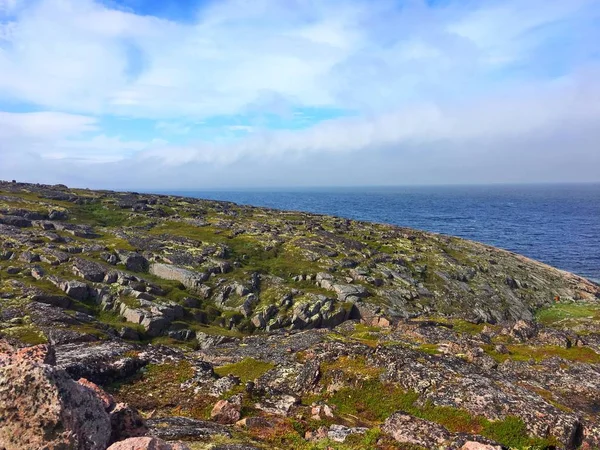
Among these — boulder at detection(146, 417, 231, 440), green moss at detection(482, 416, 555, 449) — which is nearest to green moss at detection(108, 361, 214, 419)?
boulder at detection(146, 417, 231, 440)

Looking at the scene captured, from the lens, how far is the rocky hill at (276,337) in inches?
698

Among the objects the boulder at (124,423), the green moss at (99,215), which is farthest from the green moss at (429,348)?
the green moss at (99,215)

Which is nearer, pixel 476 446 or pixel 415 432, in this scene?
pixel 476 446

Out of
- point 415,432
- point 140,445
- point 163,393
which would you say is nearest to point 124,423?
point 140,445

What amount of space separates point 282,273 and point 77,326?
4151 centimetres

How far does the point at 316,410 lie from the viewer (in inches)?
902

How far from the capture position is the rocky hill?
17.7m

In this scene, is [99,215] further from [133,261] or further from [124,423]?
[124,423]

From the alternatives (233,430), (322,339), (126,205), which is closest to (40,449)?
(233,430)

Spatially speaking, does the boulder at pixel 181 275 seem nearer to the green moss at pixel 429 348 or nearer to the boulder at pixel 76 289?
the boulder at pixel 76 289

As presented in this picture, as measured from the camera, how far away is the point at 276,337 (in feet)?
167

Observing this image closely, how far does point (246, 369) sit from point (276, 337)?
49.0 feet

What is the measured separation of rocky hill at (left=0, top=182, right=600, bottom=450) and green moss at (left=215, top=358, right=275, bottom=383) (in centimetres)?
28

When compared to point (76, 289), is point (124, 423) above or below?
above
